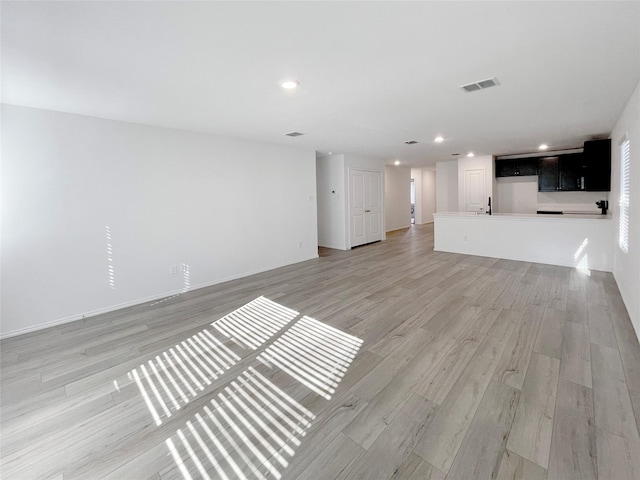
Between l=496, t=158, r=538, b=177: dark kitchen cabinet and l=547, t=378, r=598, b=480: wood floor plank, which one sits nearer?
l=547, t=378, r=598, b=480: wood floor plank

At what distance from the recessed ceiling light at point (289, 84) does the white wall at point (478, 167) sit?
23.2 feet

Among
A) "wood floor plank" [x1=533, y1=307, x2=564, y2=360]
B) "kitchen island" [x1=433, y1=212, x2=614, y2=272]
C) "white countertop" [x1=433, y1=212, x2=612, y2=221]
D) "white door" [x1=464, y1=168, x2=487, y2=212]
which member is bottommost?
"wood floor plank" [x1=533, y1=307, x2=564, y2=360]

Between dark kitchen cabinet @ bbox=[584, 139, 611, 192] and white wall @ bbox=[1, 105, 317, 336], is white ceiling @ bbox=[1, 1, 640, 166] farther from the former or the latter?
dark kitchen cabinet @ bbox=[584, 139, 611, 192]

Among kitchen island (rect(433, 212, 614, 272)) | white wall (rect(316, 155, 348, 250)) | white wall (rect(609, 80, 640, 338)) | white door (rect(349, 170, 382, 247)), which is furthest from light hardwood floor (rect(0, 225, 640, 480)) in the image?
white door (rect(349, 170, 382, 247))

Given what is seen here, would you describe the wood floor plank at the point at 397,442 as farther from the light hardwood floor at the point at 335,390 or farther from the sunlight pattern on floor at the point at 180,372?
the sunlight pattern on floor at the point at 180,372

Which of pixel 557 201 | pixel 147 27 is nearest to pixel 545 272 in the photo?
pixel 557 201

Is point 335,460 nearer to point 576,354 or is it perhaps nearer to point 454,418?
point 454,418

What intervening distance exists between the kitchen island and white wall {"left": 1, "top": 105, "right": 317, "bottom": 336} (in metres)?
4.21

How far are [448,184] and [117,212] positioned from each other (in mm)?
9021

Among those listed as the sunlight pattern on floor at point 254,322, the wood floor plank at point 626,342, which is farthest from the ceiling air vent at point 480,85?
the sunlight pattern on floor at point 254,322

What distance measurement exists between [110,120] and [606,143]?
26.0ft

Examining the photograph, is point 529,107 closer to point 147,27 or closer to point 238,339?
point 147,27

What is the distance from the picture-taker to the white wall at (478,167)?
787 centimetres

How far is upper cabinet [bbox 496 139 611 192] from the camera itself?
5113 mm
